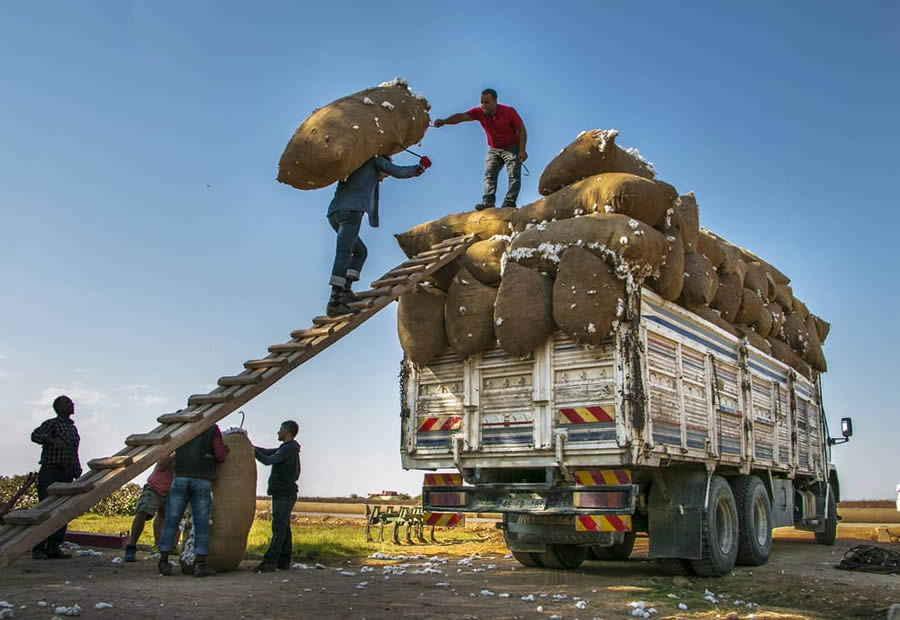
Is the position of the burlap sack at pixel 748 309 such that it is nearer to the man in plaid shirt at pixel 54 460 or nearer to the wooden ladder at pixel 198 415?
the wooden ladder at pixel 198 415

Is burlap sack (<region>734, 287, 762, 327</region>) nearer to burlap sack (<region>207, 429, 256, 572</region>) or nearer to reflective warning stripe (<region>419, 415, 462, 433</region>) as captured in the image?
reflective warning stripe (<region>419, 415, 462, 433</region>)

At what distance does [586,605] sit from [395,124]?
174 inches

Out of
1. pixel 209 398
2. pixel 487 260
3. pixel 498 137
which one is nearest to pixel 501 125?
pixel 498 137

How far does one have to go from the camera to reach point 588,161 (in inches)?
312

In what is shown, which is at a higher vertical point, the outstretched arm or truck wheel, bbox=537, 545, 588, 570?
the outstretched arm

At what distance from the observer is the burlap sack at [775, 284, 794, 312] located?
11219 millimetres

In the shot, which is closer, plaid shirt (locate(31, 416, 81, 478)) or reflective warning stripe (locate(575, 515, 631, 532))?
reflective warning stripe (locate(575, 515, 631, 532))

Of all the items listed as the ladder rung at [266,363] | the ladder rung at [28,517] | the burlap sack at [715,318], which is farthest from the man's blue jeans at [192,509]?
the burlap sack at [715,318]

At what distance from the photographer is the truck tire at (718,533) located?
749cm

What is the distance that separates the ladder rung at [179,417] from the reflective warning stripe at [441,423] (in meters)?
2.95

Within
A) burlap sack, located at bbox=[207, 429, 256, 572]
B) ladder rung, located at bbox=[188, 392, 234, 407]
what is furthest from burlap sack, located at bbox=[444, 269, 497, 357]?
ladder rung, located at bbox=[188, 392, 234, 407]

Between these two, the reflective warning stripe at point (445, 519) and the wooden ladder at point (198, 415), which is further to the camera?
the reflective warning stripe at point (445, 519)

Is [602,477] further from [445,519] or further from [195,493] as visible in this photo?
[195,493]

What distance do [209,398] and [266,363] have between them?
0.55 meters
